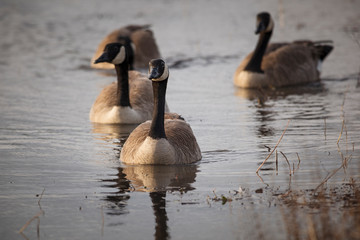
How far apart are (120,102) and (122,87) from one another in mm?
282

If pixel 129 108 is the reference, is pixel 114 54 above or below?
above

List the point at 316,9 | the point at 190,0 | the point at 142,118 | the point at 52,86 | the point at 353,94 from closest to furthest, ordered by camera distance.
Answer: the point at 142,118
the point at 353,94
the point at 52,86
the point at 316,9
the point at 190,0

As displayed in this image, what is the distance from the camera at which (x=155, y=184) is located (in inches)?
339

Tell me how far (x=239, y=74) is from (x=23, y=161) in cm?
797

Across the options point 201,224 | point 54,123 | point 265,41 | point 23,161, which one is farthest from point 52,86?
point 201,224

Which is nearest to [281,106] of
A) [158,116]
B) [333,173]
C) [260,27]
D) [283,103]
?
[283,103]

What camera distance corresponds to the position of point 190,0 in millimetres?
31672

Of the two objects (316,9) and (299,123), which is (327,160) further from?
(316,9)

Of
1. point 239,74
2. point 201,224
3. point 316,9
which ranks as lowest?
point 201,224

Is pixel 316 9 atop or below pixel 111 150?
atop

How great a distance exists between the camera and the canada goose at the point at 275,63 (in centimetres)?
1675

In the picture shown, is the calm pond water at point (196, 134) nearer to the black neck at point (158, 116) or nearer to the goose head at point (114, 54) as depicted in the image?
the black neck at point (158, 116)

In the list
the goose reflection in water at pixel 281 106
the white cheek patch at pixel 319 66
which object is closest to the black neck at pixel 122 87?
the goose reflection in water at pixel 281 106

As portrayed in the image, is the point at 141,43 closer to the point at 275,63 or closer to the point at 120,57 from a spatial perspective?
the point at 275,63
